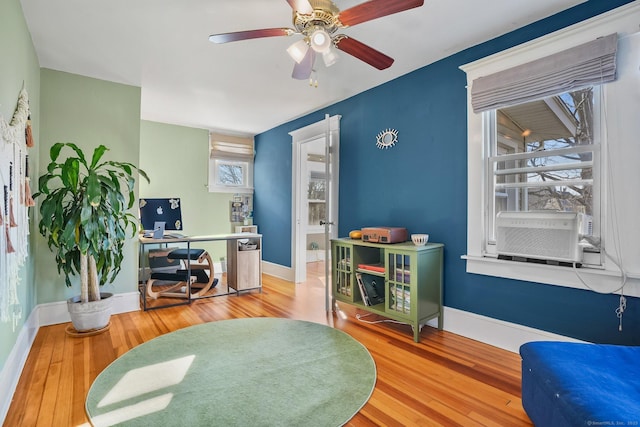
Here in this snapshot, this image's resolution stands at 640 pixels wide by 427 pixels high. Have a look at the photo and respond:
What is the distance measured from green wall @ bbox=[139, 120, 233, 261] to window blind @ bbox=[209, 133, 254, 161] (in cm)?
12

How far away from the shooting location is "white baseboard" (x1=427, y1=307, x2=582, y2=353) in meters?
2.35

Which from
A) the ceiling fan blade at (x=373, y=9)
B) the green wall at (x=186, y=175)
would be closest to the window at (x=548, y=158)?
the ceiling fan blade at (x=373, y=9)

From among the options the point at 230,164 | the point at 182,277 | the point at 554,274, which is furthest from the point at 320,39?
the point at 230,164

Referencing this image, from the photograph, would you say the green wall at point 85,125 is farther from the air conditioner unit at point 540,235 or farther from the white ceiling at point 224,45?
the air conditioner unit at point 540,235

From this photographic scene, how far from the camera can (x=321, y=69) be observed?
3.10 metres

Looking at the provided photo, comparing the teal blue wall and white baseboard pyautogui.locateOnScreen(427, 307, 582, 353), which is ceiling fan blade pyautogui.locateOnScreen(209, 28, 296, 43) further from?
white baseboard pyautogui.locateOnScreen(427, 307, 582, 353)

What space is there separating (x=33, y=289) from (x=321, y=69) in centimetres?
332

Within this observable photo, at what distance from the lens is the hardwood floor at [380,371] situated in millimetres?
1678

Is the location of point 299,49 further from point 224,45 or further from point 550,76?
point 550,76

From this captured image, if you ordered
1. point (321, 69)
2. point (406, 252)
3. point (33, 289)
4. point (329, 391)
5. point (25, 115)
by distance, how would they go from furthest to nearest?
1. point (321, 69)
2. point (33, 289)
3. point (406, 252)
4. point (25, 115)
5. point (329, 391)

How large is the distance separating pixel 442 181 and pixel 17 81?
128 inches

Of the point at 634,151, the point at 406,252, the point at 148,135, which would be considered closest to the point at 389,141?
the point at 406,252

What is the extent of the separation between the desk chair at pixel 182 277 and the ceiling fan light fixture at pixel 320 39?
8.89 ft

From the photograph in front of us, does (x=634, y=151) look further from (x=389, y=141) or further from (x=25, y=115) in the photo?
(x=25, y=115)
